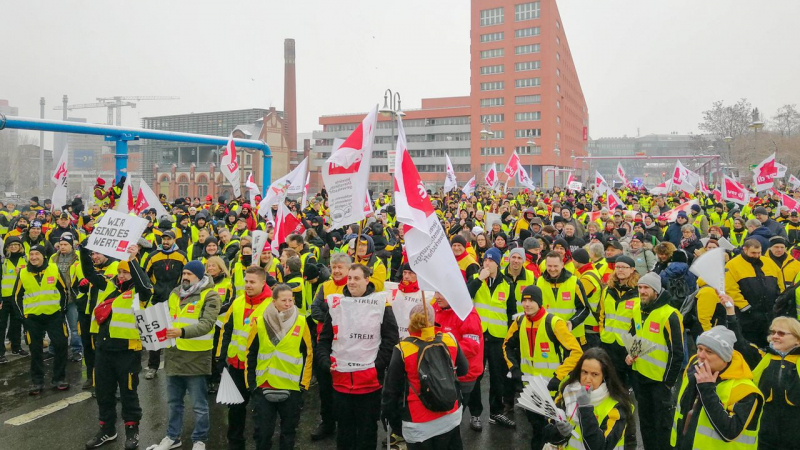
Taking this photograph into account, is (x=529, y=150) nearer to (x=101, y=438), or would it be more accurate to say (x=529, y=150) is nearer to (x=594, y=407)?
(x=101, y=438)

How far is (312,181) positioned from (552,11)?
43.6 metres

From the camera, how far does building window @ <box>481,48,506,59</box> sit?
78.8 meters

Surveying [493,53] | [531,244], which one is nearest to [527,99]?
[493,53]

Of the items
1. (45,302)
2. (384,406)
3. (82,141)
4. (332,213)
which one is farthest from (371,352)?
(82,141)

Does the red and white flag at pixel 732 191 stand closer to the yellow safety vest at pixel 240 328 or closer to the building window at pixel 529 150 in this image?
the yellow safety vest at pixel 240 328

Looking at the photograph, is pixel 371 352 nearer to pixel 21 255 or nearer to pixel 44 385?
pixel 44 385

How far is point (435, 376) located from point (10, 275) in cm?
833

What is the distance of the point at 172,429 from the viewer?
591cm

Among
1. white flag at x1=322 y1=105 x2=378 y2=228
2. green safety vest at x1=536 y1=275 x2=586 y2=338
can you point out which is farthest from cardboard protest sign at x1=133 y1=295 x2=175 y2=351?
green safety vest at x1=536 y1=275 x2=586 y2=338

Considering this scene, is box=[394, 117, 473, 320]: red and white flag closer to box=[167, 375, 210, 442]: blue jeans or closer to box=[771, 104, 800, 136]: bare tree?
box=[167, 375, 210, 442]: blue jeans

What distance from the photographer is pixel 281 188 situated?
12672mm

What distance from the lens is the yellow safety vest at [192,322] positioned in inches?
227

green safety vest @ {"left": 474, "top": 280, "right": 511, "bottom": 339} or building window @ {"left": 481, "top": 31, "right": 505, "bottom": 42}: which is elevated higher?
building window @ {"left": 481, "top": 31, "right": 505, "bottom": 42}

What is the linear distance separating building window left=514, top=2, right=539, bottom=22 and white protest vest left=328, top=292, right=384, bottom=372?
8026 centimetres
